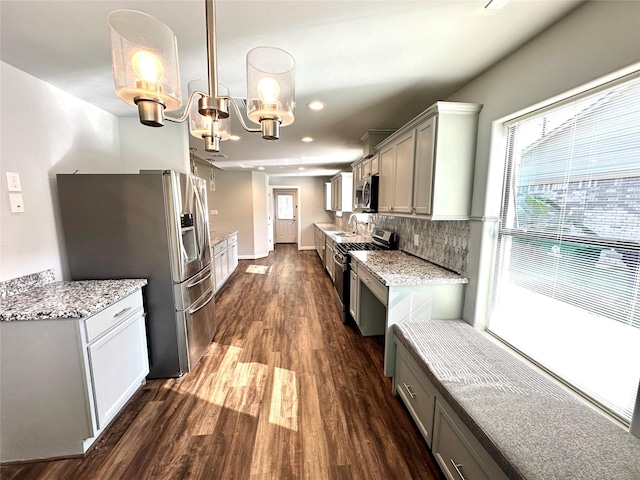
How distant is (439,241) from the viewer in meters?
2.54

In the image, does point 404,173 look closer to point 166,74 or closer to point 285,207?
point 166,74

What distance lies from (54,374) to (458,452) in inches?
88.3

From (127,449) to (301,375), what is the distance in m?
1.27

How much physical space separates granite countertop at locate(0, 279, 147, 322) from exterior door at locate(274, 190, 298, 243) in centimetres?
752

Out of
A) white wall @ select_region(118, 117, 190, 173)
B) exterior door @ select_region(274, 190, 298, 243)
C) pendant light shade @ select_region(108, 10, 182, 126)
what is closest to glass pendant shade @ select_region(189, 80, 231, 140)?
pendant light shade @ select_region(108, 10, 182, 126)

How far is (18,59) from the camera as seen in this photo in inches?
68.6

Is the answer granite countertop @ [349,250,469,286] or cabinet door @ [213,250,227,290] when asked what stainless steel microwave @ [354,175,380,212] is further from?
cabinet door @ [213,250,227,290]

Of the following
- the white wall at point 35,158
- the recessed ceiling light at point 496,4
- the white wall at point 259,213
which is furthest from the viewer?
the white wall at point 259,213

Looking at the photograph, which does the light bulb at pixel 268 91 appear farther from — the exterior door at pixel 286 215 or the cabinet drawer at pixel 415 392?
the exterior door at pixel 286 215

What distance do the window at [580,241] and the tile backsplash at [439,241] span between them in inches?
14.4

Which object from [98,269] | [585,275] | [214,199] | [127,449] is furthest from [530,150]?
[214,199]

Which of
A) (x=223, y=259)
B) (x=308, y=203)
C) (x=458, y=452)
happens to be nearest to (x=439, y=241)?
(x=458, y=452)

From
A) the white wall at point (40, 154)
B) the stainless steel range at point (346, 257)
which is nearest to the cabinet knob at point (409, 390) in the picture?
the stainless steel range at point (346, 257)

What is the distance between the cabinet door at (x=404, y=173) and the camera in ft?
7.89
